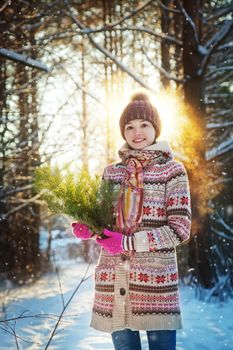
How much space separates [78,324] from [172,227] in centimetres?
332

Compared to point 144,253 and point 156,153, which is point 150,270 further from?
point 156,153

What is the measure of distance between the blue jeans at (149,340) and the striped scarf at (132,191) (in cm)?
53

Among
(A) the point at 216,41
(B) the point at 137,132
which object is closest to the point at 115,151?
(A) the point at 216,41

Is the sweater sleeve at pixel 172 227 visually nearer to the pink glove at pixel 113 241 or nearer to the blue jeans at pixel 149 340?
the pink glove at pixel 113 241

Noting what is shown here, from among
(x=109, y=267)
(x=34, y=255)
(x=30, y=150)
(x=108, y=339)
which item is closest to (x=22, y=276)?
(x=34, y=255)

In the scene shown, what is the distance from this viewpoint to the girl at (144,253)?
208cm

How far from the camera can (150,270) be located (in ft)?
6.96

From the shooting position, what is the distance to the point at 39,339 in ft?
14.4

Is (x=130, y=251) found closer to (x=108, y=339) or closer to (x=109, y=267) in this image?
(x=109, y=267)

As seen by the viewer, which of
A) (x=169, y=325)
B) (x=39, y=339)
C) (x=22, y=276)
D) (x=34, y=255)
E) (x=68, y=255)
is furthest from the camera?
(x=68, y=255)

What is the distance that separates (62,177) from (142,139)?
511 mm

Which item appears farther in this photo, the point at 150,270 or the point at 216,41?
the point at 216,41

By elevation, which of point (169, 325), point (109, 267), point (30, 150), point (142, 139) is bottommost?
point (169, 325)

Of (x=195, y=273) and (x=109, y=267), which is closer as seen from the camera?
(x=109, y=267)
